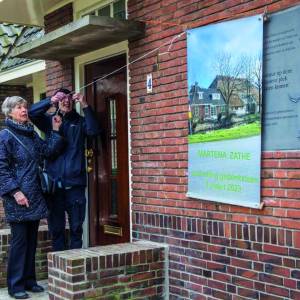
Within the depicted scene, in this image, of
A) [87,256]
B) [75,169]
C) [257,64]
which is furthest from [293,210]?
[75,169]

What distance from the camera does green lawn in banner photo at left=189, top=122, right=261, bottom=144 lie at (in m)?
4.25

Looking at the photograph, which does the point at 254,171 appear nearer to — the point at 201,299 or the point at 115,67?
the point at 201,299

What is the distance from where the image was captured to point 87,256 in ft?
15.8

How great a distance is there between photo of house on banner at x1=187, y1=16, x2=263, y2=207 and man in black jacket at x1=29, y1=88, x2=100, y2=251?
152 cm

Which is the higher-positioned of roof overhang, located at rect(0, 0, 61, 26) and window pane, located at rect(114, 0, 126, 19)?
roof overhang, located at rect(0, 0, 61, 26)

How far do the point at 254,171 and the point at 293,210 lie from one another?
0.44 metres

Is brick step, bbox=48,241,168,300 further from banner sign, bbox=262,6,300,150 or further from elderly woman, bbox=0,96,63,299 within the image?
banner sign, bbox=262,6,300,150

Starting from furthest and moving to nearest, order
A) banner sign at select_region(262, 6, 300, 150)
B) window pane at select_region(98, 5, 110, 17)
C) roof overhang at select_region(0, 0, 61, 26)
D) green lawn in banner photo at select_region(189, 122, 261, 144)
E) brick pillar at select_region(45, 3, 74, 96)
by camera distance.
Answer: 1. roof overhang at select_region(0, 0, 61, 26)
2. brick pillar at select_region(45, 3, 74, 96)
3. window pane at select_region(98, 5, 110, 17)
4. green lawn in banner photo at select_region(189, 122, 261, 144)
5. banner sign at select_region(262, 6, 300, 150)

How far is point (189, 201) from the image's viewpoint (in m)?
4.98

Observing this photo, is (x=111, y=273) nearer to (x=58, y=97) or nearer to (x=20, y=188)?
(x=20, y=188)

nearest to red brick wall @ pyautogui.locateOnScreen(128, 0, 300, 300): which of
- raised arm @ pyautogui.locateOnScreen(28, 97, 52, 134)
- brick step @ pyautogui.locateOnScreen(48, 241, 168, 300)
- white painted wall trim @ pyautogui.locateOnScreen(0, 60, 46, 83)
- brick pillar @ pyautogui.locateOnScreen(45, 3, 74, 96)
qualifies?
brick step @ pyautogui.locateOnScreen(48, 241, 168, 300)

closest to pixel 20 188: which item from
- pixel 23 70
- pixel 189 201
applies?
pixel 189 201

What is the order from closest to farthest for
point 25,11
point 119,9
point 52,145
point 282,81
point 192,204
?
point 282,81 < point 192,204 < point 52,145 < point 119,9 < point 25,11

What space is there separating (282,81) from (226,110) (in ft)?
2.06
